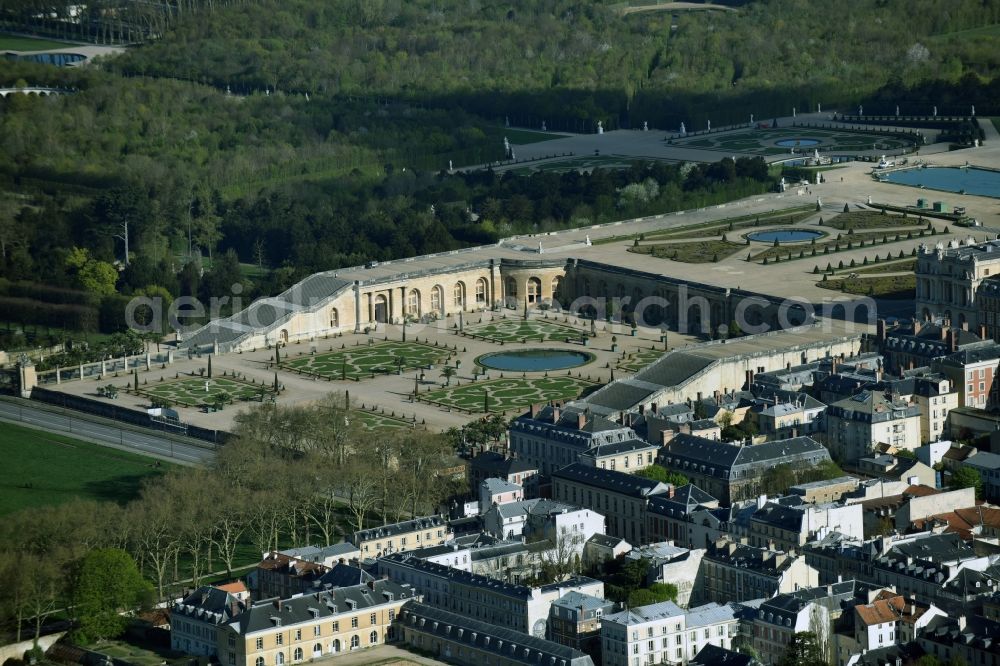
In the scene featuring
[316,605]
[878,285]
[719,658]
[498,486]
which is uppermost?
[878,285]

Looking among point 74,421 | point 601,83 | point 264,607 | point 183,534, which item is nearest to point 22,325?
point 74,421

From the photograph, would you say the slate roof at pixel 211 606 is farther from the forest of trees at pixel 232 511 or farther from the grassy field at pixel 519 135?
the grassy field at pixel 519 135

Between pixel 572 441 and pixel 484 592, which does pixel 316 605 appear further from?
pixel 572 441

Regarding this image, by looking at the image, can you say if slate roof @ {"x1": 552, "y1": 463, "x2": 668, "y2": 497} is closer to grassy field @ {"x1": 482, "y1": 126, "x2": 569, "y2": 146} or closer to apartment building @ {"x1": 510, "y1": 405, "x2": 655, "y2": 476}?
apartment building @ {"x1": 510, "y1": 405, "x2": 655, "y2": 476}

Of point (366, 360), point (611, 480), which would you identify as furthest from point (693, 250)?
point (611, 480)

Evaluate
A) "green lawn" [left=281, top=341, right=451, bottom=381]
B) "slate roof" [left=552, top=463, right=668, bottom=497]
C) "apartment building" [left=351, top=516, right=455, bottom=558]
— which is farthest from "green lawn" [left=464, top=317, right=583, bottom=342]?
"apartment building" [left=351, top=516, right=455, bottom=558]

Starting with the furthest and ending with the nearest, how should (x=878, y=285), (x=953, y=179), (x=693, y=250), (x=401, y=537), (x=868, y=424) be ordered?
1. (x=953, y=179)
2. (x=693, y=250)
3. (x=878, y=285)
4. (x=868, y=424)
5. (x=401, y=537)
